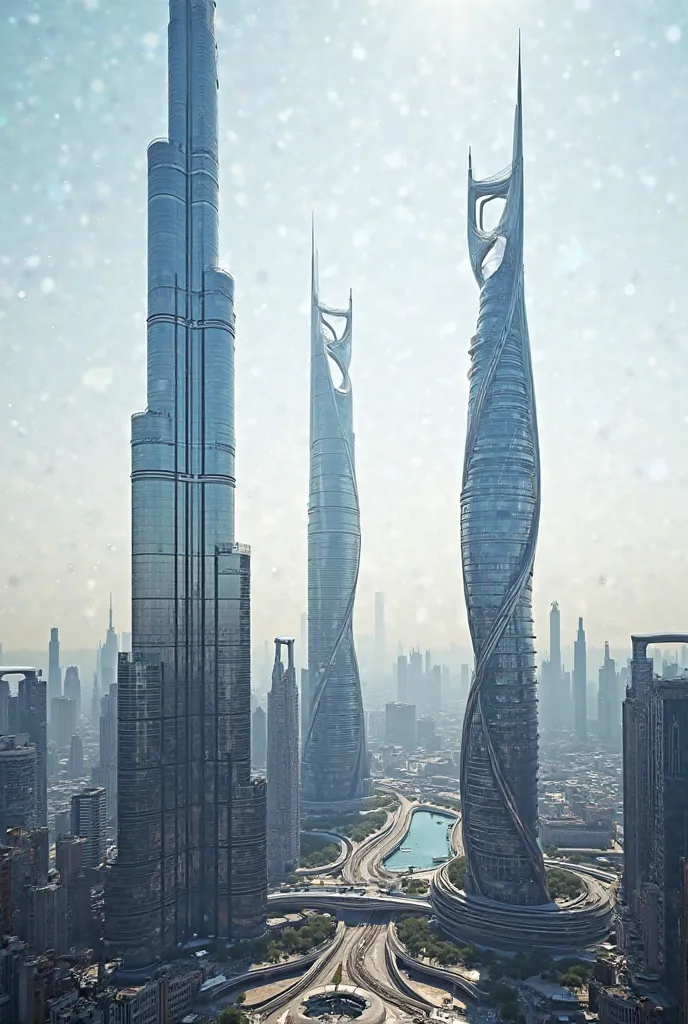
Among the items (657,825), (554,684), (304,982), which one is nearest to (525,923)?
(657,825)

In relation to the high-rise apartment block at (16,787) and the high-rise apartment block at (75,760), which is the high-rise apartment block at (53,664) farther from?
the high-rise apartment block at (16,787)

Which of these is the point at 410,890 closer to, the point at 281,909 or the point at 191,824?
the point at 281,909

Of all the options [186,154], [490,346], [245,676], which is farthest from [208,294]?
[245,676]

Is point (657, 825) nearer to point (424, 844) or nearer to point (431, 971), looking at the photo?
point (431, 971)

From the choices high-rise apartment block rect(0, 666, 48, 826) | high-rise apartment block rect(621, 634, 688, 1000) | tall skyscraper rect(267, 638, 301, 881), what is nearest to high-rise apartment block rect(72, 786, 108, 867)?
tall skyscraper rect(267, 638, 301, 881)

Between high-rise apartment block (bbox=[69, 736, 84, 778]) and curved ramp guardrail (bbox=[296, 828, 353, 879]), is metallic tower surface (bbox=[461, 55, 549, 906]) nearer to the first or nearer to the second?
curved ramp guardrail (bbox=[296, 828, 353, 879])

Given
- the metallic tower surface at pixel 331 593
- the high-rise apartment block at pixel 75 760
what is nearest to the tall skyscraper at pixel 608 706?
the metallic tower surface at pixel 331 593
